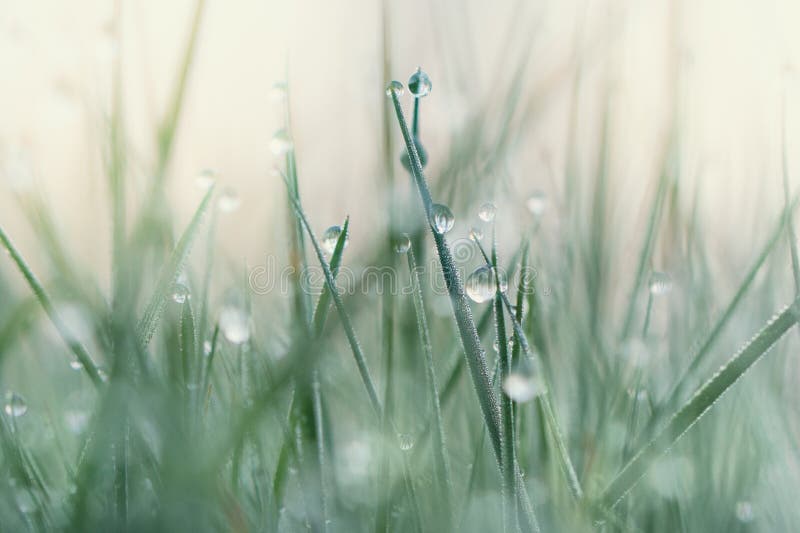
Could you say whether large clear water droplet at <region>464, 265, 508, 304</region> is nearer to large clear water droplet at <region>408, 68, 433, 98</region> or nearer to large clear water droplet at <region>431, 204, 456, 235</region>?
large clear water droplet at <region>431, 204, 456, 235</region>

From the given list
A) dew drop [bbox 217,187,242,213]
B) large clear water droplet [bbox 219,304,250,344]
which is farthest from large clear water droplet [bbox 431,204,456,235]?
dew drop [bbox 217,187,242,213]

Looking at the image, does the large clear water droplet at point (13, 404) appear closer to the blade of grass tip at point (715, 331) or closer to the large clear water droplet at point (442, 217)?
the large clear water droplet at point (442, 217)

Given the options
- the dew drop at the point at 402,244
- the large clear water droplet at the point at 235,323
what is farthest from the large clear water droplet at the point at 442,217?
the large clear water droplet at the point at 235,323

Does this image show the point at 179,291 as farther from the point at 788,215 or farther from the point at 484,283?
the point at 788,215

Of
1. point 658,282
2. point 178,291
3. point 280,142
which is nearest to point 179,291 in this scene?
point 178,291

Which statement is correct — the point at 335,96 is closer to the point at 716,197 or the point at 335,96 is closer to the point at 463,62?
the point at 463,62

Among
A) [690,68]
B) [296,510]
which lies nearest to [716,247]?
[690,68]
